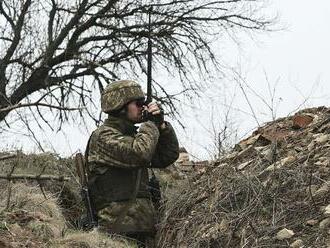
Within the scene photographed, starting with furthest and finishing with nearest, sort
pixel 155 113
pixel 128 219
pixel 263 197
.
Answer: pixel 155 113 < pixel 128 219 < pixel 263 197

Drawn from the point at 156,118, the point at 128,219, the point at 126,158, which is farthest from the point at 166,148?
the point at 128,219

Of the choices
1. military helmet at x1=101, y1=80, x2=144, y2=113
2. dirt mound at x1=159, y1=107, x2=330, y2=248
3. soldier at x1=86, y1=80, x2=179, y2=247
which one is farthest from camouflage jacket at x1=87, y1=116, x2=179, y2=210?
dirt mound at x1=159, y1=107, x2=330, y2=248

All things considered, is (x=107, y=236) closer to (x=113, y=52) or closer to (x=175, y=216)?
(x=175, y=216)

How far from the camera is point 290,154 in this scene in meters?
5.86

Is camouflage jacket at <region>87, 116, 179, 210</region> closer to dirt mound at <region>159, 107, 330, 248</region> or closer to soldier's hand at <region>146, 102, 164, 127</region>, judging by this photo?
soldier's hand at <region>146, 102, 164, 127</region>

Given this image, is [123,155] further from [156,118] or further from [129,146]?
[156,118]

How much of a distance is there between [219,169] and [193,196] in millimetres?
418

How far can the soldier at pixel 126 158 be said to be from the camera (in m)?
5.32

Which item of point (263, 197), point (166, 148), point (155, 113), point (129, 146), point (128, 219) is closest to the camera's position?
point (263, 197)

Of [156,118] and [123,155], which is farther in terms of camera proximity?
[156,118]

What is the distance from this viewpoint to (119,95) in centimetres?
561

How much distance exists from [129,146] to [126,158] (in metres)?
0.10

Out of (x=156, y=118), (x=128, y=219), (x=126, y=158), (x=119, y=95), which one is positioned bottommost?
(x=128, y=219)

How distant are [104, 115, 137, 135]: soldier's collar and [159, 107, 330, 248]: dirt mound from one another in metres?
0.82
